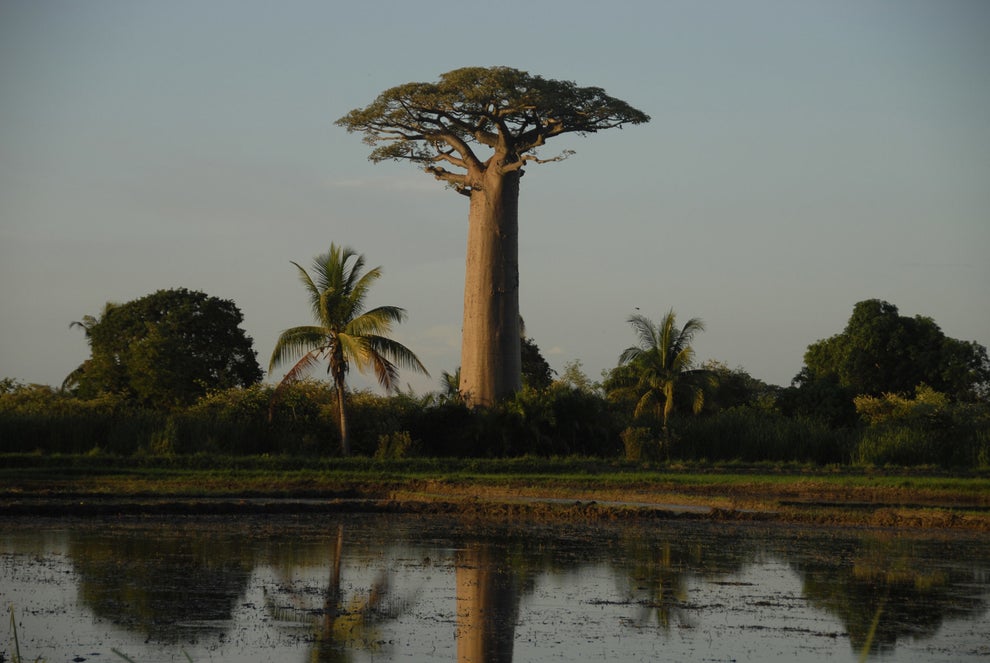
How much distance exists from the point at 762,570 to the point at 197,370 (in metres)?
26.9

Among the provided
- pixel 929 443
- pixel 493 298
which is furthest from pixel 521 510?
pixel 493 298

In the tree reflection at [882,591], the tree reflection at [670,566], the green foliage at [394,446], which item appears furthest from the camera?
the green foliage at [394,446]

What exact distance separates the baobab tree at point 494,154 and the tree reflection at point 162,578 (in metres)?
18.2

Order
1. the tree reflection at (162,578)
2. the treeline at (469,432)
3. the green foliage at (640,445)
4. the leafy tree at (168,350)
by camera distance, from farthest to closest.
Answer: the leafy tree at (168,350) → the green foliage at (640,445) → the treeline at (469,432) → the tree reflection at (162,578)

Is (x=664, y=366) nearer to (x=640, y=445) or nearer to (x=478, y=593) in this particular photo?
(x=640, y=445)

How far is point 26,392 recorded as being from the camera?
115 feet

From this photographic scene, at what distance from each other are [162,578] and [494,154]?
943 inches

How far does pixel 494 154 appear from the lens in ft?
112

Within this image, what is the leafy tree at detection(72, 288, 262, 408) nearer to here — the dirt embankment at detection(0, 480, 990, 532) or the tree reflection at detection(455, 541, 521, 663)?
the dirt embankment at detection(0, 480, 990, 532)

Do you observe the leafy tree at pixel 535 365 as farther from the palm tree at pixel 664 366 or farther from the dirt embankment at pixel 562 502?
the dirt embankment at pixel 562 502

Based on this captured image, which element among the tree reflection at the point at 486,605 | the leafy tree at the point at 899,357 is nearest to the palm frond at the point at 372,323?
the tree reflection at the point at 486,605

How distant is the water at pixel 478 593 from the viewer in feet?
28.4

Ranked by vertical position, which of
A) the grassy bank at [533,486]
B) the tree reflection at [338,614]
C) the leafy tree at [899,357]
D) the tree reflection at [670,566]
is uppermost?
the leafy tree at [899,357]

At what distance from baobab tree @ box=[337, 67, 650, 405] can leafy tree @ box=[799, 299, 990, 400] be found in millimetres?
22627
